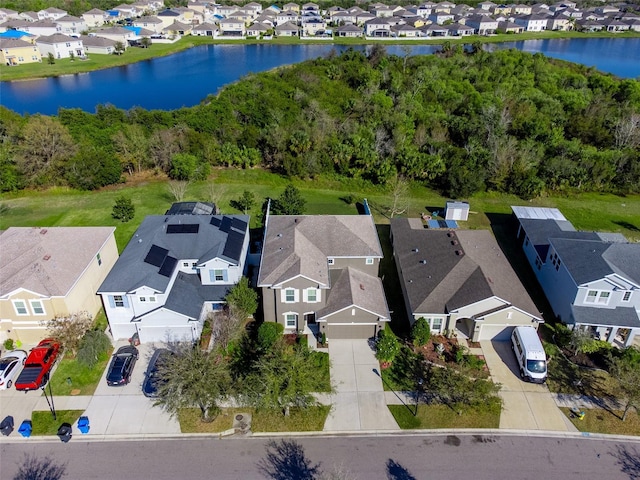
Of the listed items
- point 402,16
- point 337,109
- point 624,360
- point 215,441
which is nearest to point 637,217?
point 624,360

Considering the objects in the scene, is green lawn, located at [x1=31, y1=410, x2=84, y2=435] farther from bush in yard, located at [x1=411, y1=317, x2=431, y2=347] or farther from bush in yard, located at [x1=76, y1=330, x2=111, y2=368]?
bush in yard, located at [x1=411, y1=317, x2=431, y2=347]

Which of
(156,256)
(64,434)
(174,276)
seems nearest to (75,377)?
(64,434)

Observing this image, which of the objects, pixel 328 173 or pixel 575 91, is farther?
pixel 575 91

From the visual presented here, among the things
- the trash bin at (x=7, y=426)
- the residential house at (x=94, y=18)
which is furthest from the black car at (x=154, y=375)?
the residential house at (x=94, y=18)

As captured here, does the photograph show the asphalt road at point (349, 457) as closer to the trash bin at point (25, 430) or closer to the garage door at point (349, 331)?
the trash bin at point (25, 430)

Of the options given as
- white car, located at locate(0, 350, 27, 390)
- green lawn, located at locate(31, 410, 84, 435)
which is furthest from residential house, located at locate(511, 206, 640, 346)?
white car, located at locate(0, 350, 27, 390)

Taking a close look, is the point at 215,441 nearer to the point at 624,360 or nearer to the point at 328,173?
the point at 624,360

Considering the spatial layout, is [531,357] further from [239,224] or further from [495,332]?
[239,224]
